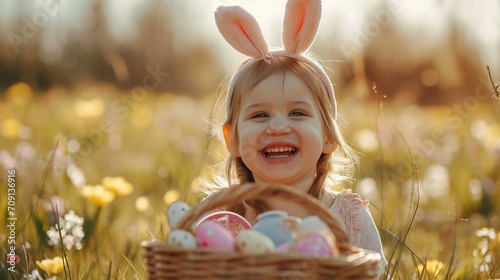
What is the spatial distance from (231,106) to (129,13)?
238 inches

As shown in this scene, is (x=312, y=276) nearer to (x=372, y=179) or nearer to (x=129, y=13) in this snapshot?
(x=372, y=179)

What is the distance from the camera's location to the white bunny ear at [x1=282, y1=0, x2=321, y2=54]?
2584 mm

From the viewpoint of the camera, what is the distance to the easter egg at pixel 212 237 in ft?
5.73

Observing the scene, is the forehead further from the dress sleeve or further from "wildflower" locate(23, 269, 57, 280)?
"wildflower" locate(23, 269, 57, 280)

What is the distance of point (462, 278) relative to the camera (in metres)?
2.52

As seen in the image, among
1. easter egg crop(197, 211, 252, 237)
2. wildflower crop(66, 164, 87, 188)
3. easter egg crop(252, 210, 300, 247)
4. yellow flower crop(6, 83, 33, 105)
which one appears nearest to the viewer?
easter egg crop(252, 210, 300, 247)

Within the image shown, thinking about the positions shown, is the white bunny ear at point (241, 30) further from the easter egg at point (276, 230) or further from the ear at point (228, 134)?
the easter egg at point (276, 230)

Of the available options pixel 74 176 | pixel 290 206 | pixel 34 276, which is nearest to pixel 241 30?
pixel 290 206

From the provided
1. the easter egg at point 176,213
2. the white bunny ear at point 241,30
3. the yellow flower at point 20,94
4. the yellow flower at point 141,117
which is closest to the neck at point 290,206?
the white bunny ear at point 241,30

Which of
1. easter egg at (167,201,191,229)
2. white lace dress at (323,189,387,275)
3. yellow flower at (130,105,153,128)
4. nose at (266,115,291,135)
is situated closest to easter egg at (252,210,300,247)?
easter egg at (167,201,191,229)

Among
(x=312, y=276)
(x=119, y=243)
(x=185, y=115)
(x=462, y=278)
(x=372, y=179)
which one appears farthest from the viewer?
(x=185, y=115)

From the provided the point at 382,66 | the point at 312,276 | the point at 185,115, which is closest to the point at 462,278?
the point at 312,276

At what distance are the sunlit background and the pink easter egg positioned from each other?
1.63 feet

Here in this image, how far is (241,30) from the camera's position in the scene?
8.59 feet
